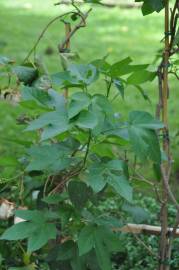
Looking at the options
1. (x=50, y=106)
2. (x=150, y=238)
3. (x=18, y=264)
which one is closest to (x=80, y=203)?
(x=50, y=106)

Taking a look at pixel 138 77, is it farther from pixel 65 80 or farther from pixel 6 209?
pixel 6 209

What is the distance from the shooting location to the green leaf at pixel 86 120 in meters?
1.93

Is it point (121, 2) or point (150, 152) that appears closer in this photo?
point (150, 152)

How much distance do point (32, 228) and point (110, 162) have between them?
1.11 ft

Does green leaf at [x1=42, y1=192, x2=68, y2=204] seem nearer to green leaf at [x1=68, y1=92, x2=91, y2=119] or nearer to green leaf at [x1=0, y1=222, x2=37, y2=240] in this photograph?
green leaf at [x1=0, y1=222, x2=37, y2=240]

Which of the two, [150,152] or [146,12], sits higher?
[146,12]

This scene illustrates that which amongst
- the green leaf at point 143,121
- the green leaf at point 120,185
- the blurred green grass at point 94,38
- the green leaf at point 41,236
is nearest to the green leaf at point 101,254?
the green leaf at point 41,236

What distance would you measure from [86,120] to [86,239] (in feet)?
1.50

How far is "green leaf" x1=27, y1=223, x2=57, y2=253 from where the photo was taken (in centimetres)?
213

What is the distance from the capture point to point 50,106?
222 cm

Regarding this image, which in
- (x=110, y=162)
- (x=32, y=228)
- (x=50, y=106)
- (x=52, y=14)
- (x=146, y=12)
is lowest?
(x=32, y=228)

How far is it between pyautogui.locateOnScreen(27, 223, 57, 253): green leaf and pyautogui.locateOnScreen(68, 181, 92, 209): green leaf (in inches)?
4.6

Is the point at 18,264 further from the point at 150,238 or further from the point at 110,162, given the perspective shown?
the point at 110,162

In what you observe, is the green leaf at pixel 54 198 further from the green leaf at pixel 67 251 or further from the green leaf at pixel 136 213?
the green leaf at pixel 136 213
